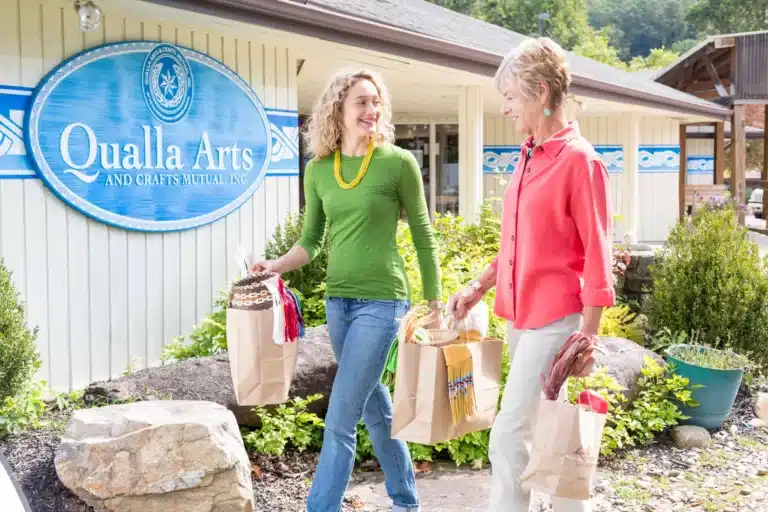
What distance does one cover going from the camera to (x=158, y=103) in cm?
612

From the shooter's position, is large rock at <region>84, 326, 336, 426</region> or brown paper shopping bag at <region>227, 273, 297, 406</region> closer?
brown paper shopping bag at <region>227, 273, 297, 406</region>

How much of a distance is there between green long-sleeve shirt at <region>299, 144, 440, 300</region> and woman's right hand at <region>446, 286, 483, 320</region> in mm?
234

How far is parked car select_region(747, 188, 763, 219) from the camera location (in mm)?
28406

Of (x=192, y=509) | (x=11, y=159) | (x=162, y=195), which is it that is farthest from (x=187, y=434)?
(x=162, y=195)

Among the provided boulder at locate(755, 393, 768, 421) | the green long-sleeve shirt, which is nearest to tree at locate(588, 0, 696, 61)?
boulder at locate(755, 393, 768, 421)

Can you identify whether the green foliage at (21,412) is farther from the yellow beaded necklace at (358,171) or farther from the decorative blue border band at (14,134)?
the yellow beaded necklace at (358,171)

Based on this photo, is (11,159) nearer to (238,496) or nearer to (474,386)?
(238,496)

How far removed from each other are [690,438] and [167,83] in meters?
4.09

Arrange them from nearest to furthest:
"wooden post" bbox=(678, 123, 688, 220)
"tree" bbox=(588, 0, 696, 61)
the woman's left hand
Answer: the woman's left hand
"wooden post" bbox=(678, 123, 688, 220)
"tree" bbox=(588, 0, 696, 61)

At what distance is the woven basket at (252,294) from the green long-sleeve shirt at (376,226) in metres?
0.24

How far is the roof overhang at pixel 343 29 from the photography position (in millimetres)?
5562

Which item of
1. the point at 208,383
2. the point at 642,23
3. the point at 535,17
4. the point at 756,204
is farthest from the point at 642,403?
the point at 642,23

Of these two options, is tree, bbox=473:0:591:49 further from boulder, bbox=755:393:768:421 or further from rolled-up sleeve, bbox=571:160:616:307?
rolled-up sleeve, bbox=571:160:616:307

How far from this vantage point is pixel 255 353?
334 cm
